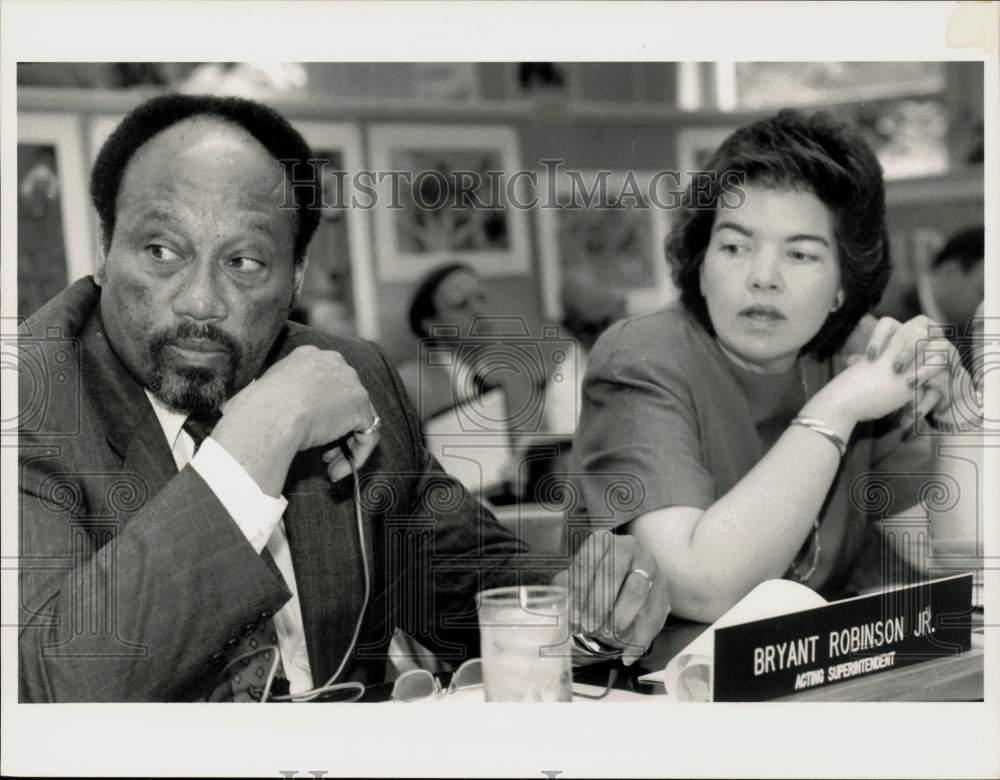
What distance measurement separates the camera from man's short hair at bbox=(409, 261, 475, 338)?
2.05 m

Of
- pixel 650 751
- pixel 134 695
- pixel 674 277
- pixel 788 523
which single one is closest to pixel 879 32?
pixel 674 277

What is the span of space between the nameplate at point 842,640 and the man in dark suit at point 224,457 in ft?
0.55

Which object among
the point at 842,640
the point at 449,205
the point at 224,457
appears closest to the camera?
the point at 224,457

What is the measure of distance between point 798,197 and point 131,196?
106cm

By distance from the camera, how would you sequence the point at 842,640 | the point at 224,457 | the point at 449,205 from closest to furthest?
the point at 224,457
the point at 842,640
the point at 449,205

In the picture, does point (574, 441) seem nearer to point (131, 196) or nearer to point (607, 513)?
point (607, 513)

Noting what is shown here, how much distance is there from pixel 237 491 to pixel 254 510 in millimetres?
38

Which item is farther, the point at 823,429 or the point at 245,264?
the point at 823,429

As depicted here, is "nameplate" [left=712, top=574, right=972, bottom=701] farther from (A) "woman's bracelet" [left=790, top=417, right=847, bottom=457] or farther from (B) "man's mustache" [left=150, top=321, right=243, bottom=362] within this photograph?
(B) "man's mustache" [left=150, top=321, right=243, bottom=362]

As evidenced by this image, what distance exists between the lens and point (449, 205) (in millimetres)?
2051

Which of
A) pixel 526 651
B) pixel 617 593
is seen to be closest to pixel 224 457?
pixel 526 651

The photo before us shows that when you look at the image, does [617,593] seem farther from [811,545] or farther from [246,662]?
[246,662]

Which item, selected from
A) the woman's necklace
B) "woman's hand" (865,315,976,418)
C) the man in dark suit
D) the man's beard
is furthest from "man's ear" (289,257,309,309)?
"woman's hand" (865,315,976,418)

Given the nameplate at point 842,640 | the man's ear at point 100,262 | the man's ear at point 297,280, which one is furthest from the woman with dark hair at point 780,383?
the man's ear at point 100,262
